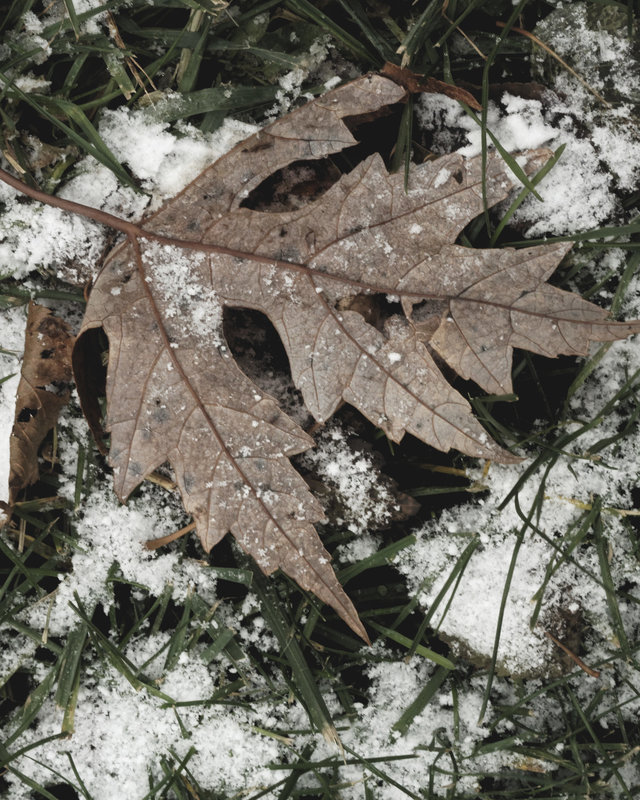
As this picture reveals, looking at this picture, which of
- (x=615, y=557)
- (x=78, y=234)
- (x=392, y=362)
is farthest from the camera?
(x=615, y=557)

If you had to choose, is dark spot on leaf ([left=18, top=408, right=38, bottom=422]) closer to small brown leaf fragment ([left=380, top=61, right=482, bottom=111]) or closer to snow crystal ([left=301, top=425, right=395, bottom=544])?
snow crystal ([left=301, top=425, right=395, bottom=544])

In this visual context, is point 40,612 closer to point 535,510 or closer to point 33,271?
point 33,271

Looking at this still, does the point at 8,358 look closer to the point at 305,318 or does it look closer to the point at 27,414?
the point at 27,414

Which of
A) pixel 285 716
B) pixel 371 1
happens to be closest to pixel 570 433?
pixel 285 716

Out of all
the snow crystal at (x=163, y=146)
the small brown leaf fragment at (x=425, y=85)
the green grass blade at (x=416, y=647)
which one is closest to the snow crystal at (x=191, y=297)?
the snow crystal at (x=163, y=146)

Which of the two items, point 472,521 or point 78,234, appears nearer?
point 78,234

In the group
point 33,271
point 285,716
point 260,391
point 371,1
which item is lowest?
point 285,716

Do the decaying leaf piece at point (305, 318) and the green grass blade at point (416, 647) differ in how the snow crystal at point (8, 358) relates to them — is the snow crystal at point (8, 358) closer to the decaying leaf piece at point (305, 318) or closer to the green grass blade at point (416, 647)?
Answer: the decaying leaf piece at point (305, 318)
